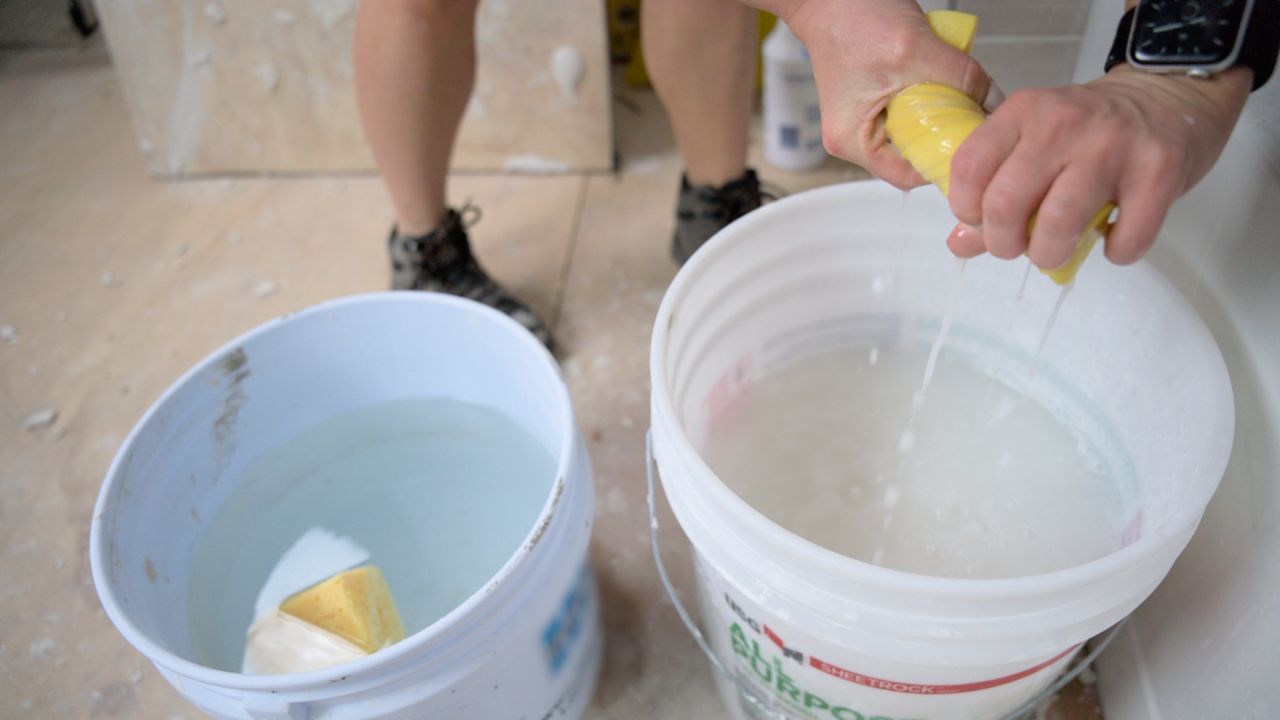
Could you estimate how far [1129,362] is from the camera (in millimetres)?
618

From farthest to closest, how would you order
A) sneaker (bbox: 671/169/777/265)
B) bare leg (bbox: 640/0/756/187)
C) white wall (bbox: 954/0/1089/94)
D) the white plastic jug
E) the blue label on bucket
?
1. the white plastic jug
2. sneaker (bbox: 671/169/777/265)
3. bare leg (bbox: 640/0/756/187)
4. white wall (bbox: 954/0/1089/94)
5. the blue label on bucket

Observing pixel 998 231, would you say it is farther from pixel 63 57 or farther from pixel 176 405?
pixel 63 57

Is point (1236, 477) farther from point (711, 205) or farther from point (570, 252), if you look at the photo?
point (570, 252)

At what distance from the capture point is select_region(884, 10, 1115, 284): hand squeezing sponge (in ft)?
1.44

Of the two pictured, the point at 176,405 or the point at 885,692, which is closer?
the point at 885,692

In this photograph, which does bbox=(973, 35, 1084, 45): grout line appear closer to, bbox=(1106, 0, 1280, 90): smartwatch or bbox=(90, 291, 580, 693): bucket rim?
bbox=(1106, 0, 1280, 90): smartwatch

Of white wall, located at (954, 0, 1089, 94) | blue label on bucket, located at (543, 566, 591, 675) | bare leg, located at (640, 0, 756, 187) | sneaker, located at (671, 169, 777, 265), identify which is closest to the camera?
blue label on bucket, located at (543, 566, 591, 675)

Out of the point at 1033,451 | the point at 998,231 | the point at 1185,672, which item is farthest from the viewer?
the point at 1033,451

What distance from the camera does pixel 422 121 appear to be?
35.4 inches

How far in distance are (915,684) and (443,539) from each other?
1.47 ft

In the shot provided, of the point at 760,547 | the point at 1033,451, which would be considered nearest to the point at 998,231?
the point at 760,547

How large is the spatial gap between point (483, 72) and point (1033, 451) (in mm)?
886

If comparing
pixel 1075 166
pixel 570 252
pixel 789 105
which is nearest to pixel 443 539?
pixel 570 252

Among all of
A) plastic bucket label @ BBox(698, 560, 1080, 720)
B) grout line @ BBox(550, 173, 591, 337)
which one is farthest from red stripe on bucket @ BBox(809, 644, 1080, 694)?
grout line @ BBox(550, 173, 591, 337)
